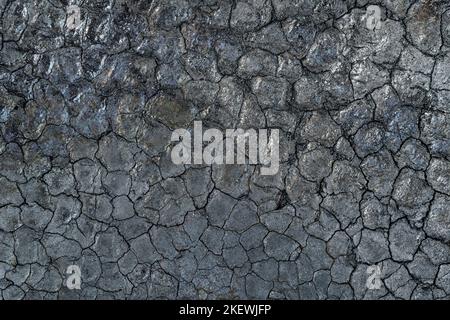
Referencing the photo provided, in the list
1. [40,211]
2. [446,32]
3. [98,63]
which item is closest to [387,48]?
[446,32]

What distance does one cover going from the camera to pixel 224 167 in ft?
10.1

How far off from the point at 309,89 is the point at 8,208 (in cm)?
162

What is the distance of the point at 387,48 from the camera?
3016 mm

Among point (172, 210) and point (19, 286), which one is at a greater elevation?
point (172, 210)

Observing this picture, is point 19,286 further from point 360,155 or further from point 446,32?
point 446,32

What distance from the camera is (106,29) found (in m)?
3.11

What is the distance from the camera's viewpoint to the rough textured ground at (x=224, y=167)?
3.02m

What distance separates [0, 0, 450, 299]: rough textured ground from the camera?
3016mm

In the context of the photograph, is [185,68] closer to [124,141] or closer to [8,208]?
[124,141]
